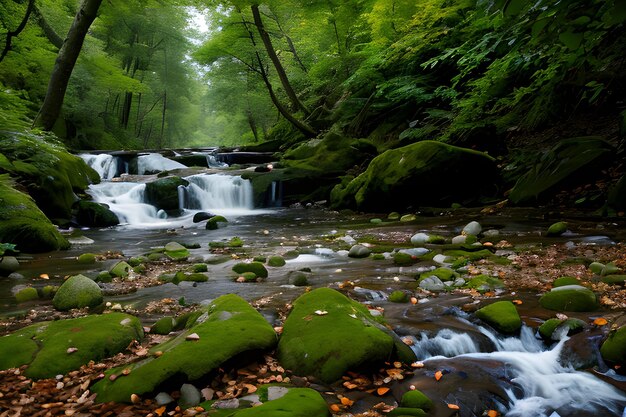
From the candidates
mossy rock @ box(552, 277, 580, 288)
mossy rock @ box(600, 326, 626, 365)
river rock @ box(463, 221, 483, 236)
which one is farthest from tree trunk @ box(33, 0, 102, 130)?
mossy rock @ box(600, 326, 626, 365)

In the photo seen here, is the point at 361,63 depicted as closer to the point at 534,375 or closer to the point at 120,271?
the point at 120,271

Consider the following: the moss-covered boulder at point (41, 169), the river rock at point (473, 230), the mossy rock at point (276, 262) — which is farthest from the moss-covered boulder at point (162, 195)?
the river rock at point (473, 230)

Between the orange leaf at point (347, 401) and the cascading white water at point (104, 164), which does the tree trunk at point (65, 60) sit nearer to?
the cascading white water at point (104, 164)

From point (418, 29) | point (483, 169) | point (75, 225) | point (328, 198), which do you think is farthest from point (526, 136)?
point (75, 225)

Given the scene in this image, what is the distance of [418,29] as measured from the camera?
38.6 feet

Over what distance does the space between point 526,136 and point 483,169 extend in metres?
1.92

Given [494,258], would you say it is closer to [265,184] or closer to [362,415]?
[362,415]

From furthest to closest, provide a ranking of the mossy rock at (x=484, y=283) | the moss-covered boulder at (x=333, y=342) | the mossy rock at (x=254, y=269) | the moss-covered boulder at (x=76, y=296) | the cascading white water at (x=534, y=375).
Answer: the mossy rock at (x=254, y=269), the mossy rock at (x=484, y=283), the moss-covered boulder at (x=76, y=296), the moss-covered boulder at (x=333, y=342), the cascading white water at (x=534, y=375)

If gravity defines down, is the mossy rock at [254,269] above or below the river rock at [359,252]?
below

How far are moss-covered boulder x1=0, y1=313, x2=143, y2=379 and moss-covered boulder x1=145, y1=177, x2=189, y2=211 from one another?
34.8 ft

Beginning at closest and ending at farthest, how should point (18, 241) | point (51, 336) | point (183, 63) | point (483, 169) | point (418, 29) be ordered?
point (51, 336), point (18, 241), point (483, 169), point (418, 29), point (183, 63)

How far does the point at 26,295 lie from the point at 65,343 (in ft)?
6.95

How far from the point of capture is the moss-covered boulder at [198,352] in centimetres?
249

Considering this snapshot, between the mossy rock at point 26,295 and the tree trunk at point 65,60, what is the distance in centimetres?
758
